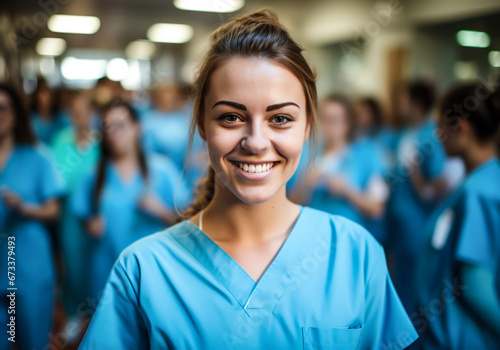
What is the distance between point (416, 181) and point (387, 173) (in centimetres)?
22

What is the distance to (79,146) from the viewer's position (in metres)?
2.60

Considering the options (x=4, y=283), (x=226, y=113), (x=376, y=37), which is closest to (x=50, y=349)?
(x=4, y=283)

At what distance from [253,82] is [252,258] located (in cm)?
30

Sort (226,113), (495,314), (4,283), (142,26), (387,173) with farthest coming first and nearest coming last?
(142,26), (387,173), (4,283), (495,314), (226,113)

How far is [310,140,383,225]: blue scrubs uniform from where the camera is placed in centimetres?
211

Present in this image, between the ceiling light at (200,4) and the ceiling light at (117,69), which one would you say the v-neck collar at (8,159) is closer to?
the ceiling light at (117,69)

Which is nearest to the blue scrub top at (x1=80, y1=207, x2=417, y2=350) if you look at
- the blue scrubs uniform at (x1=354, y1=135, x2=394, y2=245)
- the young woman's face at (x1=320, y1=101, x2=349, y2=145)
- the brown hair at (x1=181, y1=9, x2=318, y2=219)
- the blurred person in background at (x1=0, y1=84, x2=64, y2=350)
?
the brown hair at (x1=181, y1=9, x2=318, y2=219)

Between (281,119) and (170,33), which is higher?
(170,33)

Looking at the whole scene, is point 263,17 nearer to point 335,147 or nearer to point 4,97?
point 4,97

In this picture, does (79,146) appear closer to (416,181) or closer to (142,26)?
(142,26)

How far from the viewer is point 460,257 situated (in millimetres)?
1165

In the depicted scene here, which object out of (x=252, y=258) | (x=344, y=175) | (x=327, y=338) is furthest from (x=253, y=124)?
(x=344, y=175)

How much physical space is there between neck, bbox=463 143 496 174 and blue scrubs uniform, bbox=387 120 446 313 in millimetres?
747

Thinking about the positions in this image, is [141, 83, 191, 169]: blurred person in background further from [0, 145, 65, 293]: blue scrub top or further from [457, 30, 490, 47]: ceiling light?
[457, 30, 490, 47]: ceiling light
